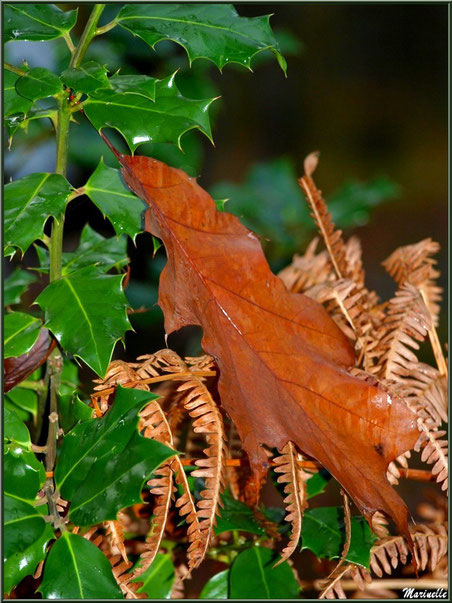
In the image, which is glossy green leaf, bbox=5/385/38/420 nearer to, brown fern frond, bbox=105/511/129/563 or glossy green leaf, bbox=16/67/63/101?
brown fern frond, bbox=105/511/129/563

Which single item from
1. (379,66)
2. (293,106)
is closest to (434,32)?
(379,66)

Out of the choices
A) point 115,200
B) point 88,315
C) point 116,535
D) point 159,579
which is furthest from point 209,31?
point 159,579

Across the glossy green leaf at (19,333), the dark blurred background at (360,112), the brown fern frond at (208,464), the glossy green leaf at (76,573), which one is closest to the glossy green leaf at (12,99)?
the glossy green leaf at (19,333)

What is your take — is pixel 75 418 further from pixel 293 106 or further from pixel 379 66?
pixel 379 66

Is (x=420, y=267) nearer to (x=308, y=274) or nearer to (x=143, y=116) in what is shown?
(x=308, y=274)

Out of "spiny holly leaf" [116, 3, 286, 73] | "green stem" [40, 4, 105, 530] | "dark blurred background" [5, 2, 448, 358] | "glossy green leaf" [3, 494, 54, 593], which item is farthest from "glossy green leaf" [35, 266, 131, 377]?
"dark blurred background" [5, 2, 448, 358]
